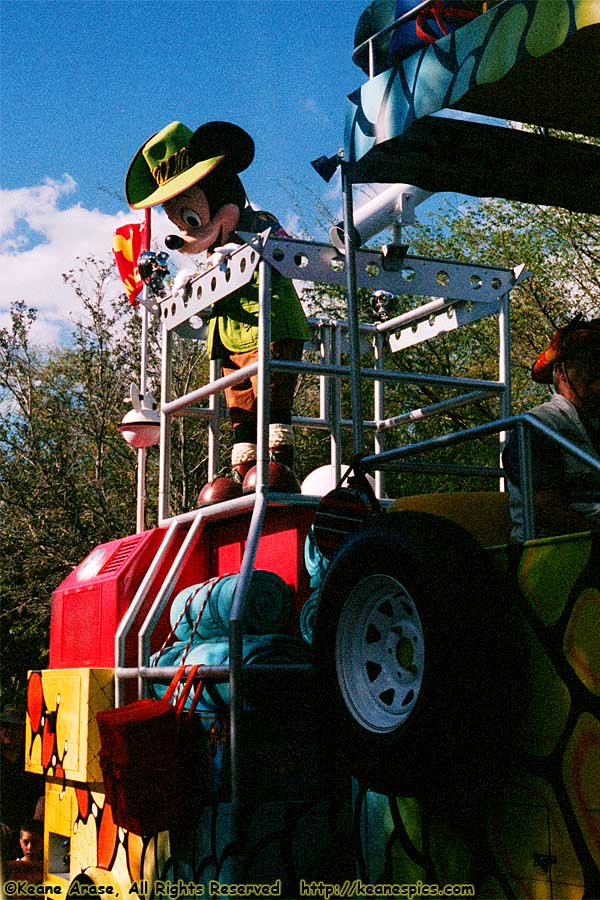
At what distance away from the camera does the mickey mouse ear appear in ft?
23.3

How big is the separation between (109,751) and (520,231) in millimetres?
18993

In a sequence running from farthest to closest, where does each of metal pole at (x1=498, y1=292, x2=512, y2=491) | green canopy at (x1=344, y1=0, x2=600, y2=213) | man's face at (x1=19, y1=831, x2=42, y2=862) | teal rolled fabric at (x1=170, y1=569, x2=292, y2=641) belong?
man's face at (x1=19, y1=831, x2=42, y2=862) < metal pole at (x1=498, y1=292, x2=512, y2=491) < teal rolled fabric at (x1=170, y1=569, x2=292, y2=641) < green canopy at (x1=344, y1=0, x2=600, y2=213)

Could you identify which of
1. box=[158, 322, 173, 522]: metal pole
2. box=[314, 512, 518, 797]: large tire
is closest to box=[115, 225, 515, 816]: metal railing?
box=[158, 322, 173, 522]: metal pole

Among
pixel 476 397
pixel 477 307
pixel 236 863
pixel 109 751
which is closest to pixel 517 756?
pixel 236 863

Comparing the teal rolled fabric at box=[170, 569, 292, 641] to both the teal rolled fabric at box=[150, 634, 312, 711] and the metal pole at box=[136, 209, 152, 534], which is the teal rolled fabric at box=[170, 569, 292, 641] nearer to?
the teal rolled fabric at box=[150, 634, 312, 711]

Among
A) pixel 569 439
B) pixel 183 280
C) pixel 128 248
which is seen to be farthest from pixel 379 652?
pixel 128 248

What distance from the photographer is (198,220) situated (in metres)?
7.30

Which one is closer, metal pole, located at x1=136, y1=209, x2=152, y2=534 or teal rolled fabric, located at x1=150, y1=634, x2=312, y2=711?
teal rolled fabric, located at x1=150, y1=634, x2=312, y2=711

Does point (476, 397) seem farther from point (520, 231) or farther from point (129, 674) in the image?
point (520, 231)

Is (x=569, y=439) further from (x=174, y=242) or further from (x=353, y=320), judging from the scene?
(x=174, y=242)

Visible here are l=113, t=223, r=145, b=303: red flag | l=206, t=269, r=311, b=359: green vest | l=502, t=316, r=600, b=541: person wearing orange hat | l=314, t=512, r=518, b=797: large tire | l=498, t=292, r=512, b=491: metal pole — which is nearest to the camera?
l=314, t=512, r=518, b=797: large tire

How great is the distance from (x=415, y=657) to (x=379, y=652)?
23 cm

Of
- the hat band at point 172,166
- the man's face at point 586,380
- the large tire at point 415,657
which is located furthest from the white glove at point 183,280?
the large tire at point 415,657

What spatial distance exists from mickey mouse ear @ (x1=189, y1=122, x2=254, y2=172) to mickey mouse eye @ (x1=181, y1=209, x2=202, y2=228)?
346 millimetres
